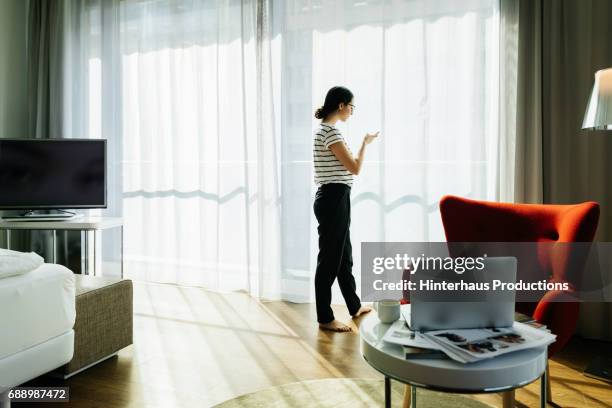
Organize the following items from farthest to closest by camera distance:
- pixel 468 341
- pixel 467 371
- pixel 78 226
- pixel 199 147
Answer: pixel 199 147, pixel 78 226, pixel 468 341, pixel 467 371

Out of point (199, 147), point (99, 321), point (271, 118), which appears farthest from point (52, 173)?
point (99, 321)

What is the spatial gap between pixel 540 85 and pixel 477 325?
1915 millimetres

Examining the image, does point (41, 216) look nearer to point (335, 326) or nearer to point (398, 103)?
point (335, 326)

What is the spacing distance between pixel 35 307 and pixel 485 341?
1510 millimetres

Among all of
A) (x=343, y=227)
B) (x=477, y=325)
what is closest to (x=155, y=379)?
(x=343, y=227)

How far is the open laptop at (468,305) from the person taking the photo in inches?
52.1

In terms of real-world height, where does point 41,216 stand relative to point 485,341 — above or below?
above

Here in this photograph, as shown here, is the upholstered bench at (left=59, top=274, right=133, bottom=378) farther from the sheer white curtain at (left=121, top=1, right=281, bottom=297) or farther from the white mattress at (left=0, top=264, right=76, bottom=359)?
the sheer white curtain at (left=121, top=1, right=281, bottom=297)

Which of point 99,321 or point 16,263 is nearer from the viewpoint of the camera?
point 16,263

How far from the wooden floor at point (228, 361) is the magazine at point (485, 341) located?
796 mm

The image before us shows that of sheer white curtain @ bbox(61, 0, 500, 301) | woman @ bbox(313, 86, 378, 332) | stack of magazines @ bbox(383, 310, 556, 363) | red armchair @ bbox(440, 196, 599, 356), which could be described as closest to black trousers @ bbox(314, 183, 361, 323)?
woman @ bbox(313, 86, 378, 332)

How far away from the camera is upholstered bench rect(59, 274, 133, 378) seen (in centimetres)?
212

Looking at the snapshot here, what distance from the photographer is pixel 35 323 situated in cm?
174

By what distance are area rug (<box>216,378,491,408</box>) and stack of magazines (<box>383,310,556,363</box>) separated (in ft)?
2.25
